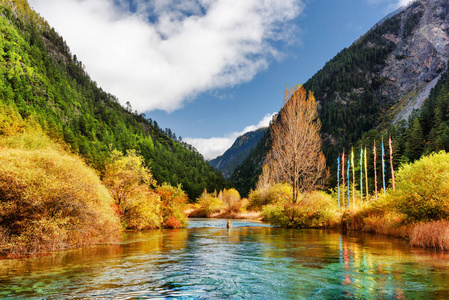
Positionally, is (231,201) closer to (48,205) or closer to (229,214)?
(229,214)

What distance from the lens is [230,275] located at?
13.3 meters

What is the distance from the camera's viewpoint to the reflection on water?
10.1 meters

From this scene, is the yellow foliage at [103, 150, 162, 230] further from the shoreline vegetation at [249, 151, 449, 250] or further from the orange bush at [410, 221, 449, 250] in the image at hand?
the orange bush at [410, 221, 449, 250]

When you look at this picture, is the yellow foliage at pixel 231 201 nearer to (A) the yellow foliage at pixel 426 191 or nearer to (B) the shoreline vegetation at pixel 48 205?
(A) the yellow foliage at pixel 426 191

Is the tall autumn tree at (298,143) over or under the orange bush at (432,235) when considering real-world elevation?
over

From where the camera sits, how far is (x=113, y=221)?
79.3 feet

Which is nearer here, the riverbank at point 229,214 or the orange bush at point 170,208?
the orange bush at point 170,208

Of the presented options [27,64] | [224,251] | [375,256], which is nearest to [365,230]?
[375,256]

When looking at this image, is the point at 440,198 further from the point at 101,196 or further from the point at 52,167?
the point at 52,167

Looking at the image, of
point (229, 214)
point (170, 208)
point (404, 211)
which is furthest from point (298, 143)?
point (229, 214)

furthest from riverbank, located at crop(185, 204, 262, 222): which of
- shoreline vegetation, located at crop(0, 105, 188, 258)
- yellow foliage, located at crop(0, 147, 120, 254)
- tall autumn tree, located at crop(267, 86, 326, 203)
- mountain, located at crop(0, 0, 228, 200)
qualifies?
yellow foliage, located at crop(0, 147, 120, 254)

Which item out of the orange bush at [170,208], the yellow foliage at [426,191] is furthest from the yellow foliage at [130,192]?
the yellow foliage at [426,191]

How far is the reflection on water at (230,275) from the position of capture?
1008 cm

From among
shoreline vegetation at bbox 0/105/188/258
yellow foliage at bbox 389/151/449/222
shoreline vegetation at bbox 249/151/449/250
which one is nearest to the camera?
shoreline vegetation at bbox 0/105/188/258
